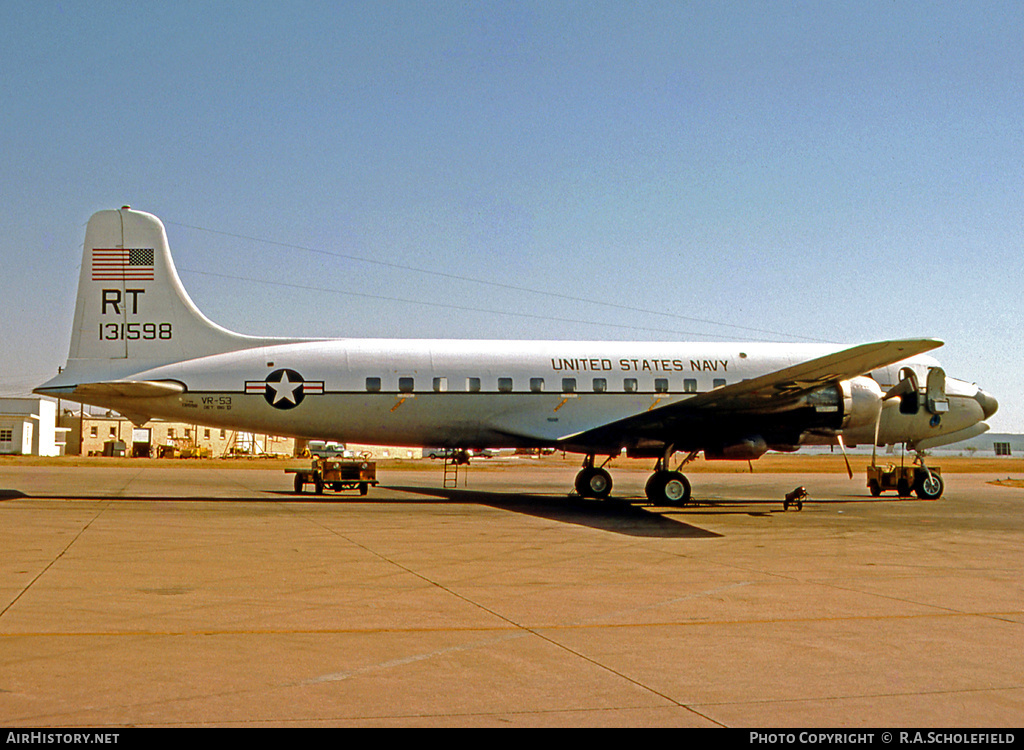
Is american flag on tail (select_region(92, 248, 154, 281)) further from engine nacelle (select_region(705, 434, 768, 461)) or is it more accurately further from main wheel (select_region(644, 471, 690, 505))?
engine nacelle (select_region(705, 434, 768, 461))

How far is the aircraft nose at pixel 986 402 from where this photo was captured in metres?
28.4

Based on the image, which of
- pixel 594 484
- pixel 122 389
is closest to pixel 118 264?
pixel 122 389

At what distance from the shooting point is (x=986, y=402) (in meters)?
28.5

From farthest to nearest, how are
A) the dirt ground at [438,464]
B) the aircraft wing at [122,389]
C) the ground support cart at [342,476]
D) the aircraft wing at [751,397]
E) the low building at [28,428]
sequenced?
the low building at [28,428] < the dirt ground at [438,464] < the ground support cart at [342,476] < the aircraft wing at [122,389] < the aircraft wing at [751,397]

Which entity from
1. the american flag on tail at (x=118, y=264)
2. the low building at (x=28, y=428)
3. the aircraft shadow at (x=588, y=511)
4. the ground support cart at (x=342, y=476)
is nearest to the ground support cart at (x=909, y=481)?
the aircraft shadow at (x=588, y=511)

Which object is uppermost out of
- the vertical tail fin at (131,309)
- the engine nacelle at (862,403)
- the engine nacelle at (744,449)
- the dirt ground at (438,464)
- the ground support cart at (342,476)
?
the vertical tail fin at (131,309)

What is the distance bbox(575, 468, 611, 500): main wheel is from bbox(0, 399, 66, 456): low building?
70251 mm

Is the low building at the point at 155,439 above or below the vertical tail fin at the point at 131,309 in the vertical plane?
below

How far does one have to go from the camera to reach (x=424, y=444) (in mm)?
25109

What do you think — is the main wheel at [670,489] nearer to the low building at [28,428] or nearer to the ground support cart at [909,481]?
the ground support cart at [909,481]

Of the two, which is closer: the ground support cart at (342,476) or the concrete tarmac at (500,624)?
the concrete tarmac at (500,624)

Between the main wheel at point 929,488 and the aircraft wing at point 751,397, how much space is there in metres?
9.50

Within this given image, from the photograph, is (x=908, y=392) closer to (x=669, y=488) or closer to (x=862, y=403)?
(x=862, y=403)

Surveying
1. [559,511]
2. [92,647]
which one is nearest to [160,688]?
[92,647]
